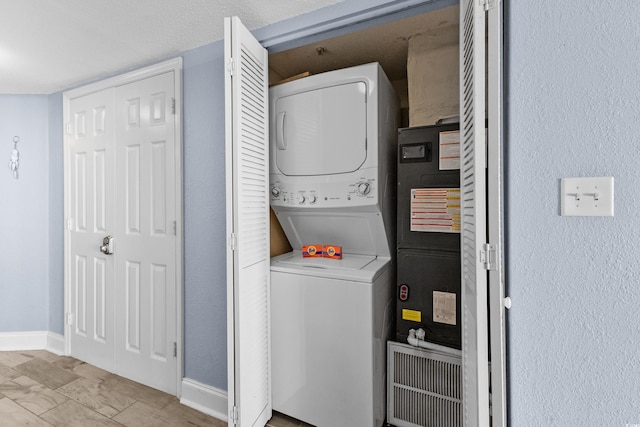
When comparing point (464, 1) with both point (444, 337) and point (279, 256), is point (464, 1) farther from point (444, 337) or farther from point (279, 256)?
point (279, 256)

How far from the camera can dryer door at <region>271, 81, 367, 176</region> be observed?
70.2 inches

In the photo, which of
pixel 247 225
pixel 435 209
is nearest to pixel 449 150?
pixel 435 209

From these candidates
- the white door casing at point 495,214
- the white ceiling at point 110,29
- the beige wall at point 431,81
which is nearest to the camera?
the white door casing at point 495,214

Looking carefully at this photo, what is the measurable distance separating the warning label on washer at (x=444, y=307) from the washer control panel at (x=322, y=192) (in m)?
0.60

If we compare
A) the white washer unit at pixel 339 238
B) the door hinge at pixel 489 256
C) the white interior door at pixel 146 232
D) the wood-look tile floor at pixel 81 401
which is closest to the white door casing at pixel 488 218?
the door hinge at pixel 489 256

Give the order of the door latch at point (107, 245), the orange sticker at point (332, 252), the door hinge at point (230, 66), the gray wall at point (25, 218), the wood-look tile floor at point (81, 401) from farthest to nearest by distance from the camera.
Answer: the gray wall at point (25, 218), the door latch at point (107, 245), the orange sticker at point (332, 252), the wood-look tile floor at point (81, 401), the door hinge at point (230, 66)

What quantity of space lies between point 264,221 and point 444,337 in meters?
1.16

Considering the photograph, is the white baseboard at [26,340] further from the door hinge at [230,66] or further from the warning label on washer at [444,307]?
the warning label on washer at [444,307]

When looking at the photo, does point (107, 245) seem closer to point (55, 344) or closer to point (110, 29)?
point (55, 344)

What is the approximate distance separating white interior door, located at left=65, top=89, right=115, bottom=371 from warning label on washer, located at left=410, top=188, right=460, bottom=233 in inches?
88.9

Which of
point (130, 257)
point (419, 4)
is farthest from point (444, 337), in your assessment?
point (130, 257)

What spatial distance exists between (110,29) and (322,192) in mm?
1550

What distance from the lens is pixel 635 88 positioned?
978mm

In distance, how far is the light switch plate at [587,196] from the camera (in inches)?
39.4
